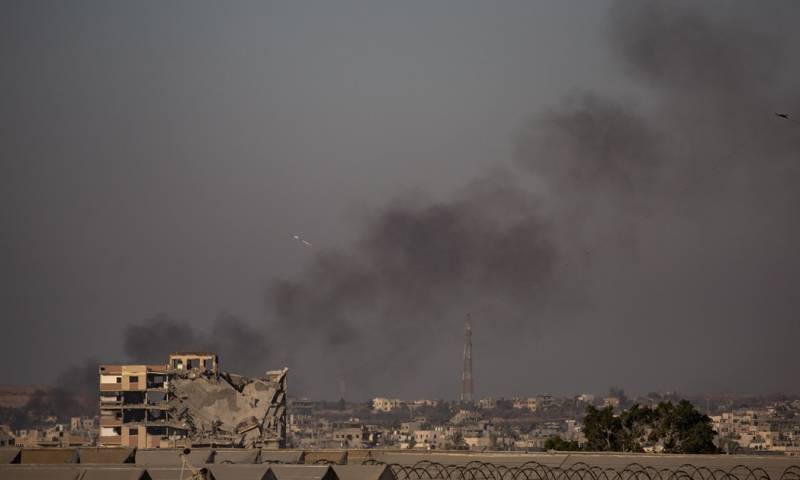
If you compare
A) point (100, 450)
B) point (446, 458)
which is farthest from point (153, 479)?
point (446, 458)

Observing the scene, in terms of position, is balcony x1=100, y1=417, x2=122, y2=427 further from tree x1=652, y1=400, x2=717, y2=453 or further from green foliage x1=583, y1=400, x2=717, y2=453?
tree x1=652, y1=400, x2=717, y2=453

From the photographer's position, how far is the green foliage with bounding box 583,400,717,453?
139 m

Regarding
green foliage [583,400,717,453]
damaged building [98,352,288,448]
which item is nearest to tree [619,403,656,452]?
green foliage [583,400,717,453]

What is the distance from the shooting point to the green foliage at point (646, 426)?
13875 cm

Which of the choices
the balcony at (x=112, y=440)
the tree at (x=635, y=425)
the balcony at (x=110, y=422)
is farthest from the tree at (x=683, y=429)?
the balcony at (x=110, y=422)

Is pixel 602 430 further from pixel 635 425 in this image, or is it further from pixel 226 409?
pixel 226 409

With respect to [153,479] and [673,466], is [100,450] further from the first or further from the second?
[673,466]

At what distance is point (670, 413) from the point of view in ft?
465

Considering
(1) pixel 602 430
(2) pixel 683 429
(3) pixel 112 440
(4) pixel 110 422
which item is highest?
(4) pixel 110 422

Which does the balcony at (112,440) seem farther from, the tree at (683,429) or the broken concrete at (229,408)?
the tree at (683,429)

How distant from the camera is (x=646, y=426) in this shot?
144 m

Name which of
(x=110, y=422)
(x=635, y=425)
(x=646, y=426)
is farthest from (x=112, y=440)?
(x=646, y=426)

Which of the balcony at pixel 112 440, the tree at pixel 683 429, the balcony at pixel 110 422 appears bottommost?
the tree at pixel 683 429

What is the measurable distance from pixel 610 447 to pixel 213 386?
55775 millimetres
